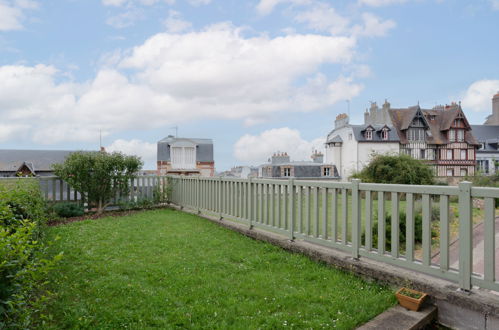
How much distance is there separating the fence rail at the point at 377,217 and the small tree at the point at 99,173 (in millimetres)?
3560

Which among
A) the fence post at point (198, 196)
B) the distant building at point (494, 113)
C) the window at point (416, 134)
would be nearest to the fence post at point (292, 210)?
the fence post at point (198, 196)

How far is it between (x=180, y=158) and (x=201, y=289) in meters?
26.9

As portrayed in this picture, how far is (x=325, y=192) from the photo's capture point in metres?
4.21

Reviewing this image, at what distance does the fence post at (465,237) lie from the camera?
279cm

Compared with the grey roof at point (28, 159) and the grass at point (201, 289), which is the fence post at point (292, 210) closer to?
the grass at point (201, 289)

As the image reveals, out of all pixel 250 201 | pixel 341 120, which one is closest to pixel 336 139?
pixel 341 120

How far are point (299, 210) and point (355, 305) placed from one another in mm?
1862

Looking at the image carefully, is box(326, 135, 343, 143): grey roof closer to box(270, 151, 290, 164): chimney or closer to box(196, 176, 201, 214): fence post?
box(270, 151, 290, 164): chimney

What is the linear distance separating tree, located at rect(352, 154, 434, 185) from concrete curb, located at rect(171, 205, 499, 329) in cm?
1347

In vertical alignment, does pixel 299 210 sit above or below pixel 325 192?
below

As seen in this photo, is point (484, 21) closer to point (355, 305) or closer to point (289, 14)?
point (289, 14)

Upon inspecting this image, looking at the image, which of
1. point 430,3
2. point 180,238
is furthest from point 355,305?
point 430,3

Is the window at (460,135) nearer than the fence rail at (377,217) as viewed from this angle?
No

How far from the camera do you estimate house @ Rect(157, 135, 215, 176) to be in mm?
29281
